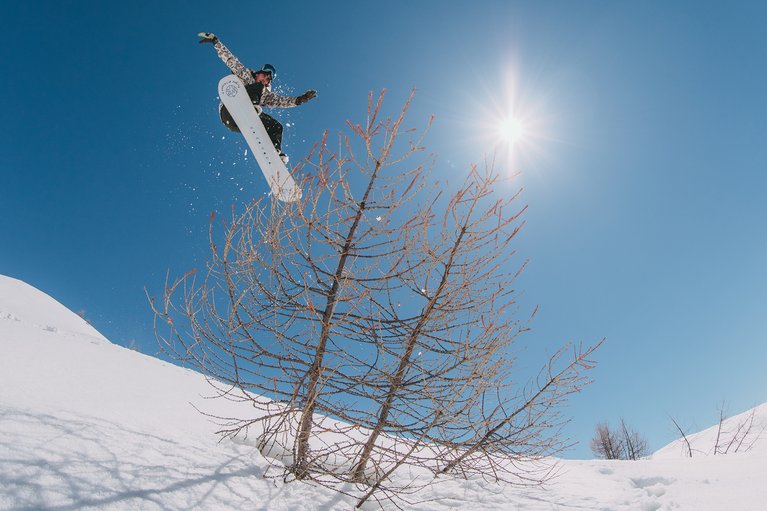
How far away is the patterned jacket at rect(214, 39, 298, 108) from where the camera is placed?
24.1 feet

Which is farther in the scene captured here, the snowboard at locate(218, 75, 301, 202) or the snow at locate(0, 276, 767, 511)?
the snowboard at locate(218, 75, 301, 202)

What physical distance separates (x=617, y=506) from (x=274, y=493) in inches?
114

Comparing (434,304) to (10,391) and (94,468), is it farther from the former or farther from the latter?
(10,391)

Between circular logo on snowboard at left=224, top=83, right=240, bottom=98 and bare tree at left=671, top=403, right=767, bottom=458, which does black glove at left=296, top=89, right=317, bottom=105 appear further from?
bare tree at left=671, top=403, right=767, bottom=458

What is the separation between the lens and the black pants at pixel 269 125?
7.34 meters

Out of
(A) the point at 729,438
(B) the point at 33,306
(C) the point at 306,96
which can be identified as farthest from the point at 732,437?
(B) the point at 33,306

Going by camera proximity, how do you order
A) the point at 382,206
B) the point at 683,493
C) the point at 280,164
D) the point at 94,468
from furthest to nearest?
1. the point at 280,164
2. the point at 382,206
3. the point at 683,493
4. the point at 94,468

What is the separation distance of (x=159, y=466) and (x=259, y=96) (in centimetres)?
659

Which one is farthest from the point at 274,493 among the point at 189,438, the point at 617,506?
the point at 617,506

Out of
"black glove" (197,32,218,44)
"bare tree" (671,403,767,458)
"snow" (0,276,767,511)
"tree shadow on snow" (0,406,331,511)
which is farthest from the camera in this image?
"bare tree" (671,403,767,458)

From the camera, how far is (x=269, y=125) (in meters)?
7.50

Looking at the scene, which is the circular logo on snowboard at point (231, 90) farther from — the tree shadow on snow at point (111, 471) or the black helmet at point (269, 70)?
the tree shadow on snow at point (111, 471)

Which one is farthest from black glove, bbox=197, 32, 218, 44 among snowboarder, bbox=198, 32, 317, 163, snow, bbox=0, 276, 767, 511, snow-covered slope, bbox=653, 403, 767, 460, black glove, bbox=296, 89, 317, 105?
snow-covered slope, bbox=653, 403, 767, 460

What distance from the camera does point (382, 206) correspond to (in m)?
4.00
